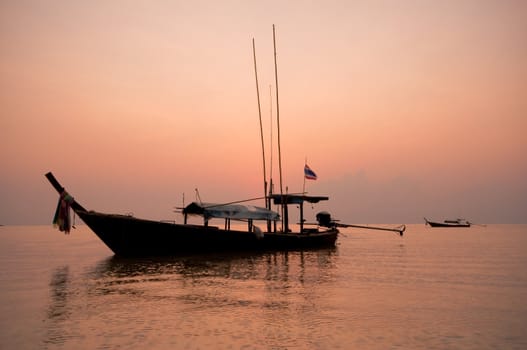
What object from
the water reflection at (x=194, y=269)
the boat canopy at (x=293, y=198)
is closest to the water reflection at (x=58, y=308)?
the water reflection at (x=194, y=269)

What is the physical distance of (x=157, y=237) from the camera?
28203mm

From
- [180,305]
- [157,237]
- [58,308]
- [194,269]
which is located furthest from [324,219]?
[58,308]

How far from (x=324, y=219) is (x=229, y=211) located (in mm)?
19485

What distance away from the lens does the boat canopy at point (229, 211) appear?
1214 inches

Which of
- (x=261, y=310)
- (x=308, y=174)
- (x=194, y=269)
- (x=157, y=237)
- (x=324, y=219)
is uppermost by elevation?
(x=308, y=174)

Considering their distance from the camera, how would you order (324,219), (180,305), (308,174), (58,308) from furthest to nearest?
(324,219) < (308,174) < (180,305) < (58,308)

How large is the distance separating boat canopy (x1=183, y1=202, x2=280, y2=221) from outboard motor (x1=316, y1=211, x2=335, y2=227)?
47.1 feet

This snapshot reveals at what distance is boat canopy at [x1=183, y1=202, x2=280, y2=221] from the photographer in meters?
30.8

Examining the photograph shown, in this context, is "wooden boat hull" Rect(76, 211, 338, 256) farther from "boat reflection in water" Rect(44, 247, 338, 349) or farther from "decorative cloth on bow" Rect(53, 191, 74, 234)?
"boat reflection in water" Rect(44, 247, 338, 349)

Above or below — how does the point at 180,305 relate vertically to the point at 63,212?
below

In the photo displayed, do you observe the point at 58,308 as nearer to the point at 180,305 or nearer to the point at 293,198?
the point at 180,305

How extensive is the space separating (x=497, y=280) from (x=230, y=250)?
59.6 feet

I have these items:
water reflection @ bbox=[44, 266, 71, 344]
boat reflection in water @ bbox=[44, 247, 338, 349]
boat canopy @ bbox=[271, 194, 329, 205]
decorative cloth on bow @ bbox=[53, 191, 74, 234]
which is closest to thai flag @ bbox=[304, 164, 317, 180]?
boat canopy @ bbox=[271, 194, 329, 205]

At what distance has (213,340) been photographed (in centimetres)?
869
